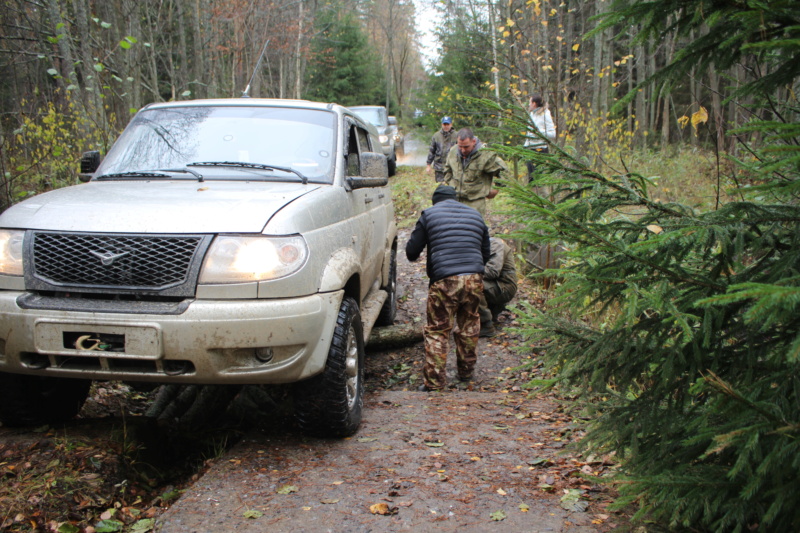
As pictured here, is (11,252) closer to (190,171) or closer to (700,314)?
(190,171)

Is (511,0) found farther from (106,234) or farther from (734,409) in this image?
(734,409)

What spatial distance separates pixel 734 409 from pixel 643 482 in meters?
0.39

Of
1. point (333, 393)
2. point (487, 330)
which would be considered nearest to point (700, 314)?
point (333, 393)

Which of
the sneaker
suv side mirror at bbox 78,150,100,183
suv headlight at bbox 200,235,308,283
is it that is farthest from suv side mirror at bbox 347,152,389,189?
the sneaker

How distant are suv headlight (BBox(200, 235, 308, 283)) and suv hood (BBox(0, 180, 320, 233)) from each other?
68mm

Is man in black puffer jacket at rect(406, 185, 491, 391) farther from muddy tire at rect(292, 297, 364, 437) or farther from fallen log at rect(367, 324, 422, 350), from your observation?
muddy tire at rect(292, 297, 364, 437)

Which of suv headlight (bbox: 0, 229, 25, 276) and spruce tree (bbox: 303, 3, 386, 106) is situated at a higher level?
spruce tree (bbox: 303, 3, 386, 106)

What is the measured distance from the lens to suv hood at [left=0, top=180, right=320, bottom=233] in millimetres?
3076

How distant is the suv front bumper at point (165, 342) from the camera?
9.64 ft

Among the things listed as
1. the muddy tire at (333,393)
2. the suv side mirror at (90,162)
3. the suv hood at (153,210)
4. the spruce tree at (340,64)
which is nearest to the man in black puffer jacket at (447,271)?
the muddy tire at (333,393)

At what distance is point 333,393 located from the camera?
349cm

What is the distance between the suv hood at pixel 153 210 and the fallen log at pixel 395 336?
3197 millimetres

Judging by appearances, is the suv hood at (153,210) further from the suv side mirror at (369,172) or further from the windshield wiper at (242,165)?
the suv side mirror at (369,172)

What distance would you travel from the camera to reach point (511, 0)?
376 inches
